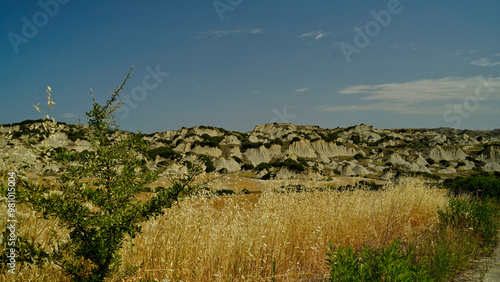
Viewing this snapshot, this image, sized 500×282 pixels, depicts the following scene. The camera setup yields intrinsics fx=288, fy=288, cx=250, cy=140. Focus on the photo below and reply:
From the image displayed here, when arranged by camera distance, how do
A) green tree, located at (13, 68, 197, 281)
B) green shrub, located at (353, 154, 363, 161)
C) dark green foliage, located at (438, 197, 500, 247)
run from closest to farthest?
green tree, located at (13, 68, 197, 281)
dark green foliage, located at (438, 197, 500, 247)
green shrub, located at (353, 154, 363, 161)

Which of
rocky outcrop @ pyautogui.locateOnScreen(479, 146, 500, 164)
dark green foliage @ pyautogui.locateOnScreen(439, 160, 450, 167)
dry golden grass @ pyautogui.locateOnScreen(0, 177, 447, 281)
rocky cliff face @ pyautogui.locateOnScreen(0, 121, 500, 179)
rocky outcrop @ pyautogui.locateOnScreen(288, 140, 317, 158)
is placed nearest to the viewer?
dry golden grass @ pyautogui.locateOnScreen(0, 177, 447, 281)

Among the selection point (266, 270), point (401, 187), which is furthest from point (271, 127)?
point (266, 270)

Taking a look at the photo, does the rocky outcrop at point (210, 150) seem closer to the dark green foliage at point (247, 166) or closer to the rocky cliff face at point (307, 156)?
the rocky cliff face at point (307, 156)

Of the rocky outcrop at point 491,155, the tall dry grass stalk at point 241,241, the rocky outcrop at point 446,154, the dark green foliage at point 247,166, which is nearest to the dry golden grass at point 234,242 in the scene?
the tall dry grass stalk at point 241,241

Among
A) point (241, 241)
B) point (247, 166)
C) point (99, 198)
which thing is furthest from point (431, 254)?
point (247, 166)

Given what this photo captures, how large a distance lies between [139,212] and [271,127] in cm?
8594

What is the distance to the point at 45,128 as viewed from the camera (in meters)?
2.56

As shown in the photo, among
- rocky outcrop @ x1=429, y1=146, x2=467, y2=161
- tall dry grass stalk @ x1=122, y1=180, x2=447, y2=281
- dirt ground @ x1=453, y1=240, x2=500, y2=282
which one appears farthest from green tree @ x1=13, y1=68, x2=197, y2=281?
rocky outcrop @ x1=429, y1=146, x2=467, y2=161

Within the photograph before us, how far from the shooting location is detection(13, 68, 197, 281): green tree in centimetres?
256

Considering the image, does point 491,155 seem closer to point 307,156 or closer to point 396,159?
point 396,159

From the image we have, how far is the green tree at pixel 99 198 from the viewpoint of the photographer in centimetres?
256

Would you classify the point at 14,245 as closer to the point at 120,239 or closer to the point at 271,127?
the point at 120,239

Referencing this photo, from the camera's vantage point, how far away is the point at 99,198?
9.34 ft

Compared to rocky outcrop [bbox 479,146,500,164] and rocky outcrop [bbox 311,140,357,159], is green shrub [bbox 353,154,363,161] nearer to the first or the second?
rocky outcrop [bbox 311,140,357,159]
